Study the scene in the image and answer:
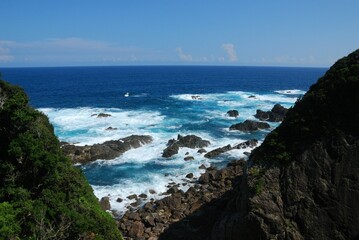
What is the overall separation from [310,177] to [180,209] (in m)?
11.8

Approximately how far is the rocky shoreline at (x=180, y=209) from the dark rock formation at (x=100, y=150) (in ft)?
41.7

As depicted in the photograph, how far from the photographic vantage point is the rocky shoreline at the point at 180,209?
25.7m

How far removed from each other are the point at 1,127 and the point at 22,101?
7.78 feet

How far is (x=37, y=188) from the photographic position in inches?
841

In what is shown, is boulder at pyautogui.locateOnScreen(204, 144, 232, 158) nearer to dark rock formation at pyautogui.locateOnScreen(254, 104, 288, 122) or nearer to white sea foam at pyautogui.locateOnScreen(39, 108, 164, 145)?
white sea foam at pyautogui.locateOnScreen(39, 108, 164, 145)

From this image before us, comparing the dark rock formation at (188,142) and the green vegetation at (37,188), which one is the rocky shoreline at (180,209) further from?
the dark rock formation at (188,142)

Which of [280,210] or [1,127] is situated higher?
[1,127]

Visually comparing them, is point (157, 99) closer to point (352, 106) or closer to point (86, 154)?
point (86, 154)

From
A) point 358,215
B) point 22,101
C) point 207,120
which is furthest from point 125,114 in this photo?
point 358,215

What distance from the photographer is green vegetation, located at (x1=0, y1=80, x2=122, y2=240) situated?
18297 mm

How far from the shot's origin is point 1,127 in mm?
23625

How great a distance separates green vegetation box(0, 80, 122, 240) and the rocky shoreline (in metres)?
4.31

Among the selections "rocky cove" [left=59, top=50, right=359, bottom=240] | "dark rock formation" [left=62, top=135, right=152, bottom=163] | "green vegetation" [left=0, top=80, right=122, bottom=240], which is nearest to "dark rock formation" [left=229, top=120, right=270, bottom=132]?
Answer: "dark rock formation" [left=62, top=135, right=152, bottom=163]

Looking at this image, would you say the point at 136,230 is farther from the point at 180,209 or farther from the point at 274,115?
the point at 274,115
